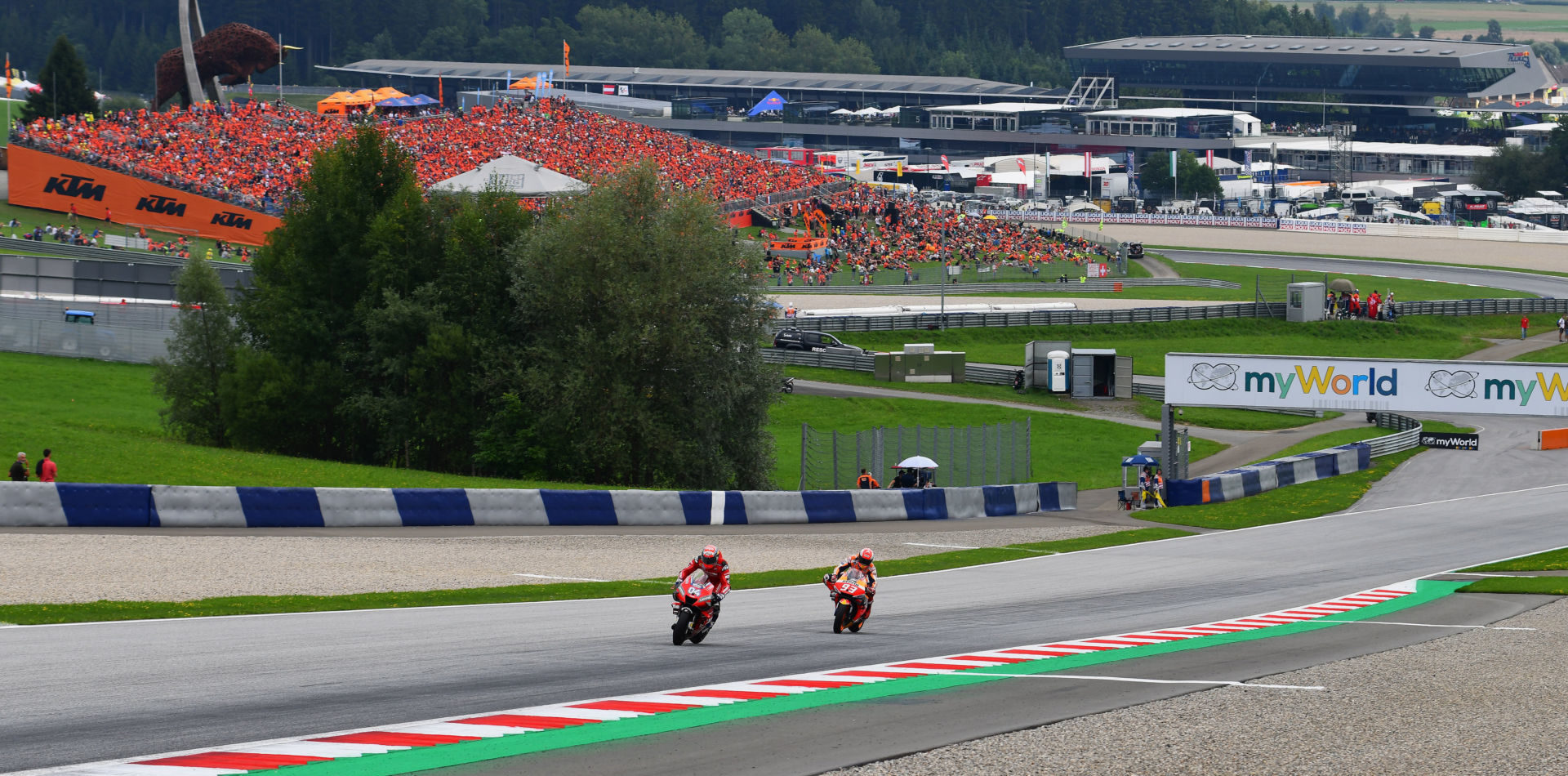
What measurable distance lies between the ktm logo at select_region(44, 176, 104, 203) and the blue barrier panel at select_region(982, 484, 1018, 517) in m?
58.2

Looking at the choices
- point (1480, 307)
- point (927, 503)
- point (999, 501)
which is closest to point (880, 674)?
point (927, 503)

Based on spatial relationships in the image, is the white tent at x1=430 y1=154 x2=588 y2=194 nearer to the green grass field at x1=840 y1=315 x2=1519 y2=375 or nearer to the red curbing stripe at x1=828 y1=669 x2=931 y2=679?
the green grass field at x1=840 y1=315 x2=1519 y2=375

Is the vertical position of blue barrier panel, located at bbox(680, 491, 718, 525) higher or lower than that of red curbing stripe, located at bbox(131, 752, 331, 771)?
lower

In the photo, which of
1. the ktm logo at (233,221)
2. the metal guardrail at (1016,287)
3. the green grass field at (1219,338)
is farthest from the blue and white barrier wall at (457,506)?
the ktm logo at (233,221)

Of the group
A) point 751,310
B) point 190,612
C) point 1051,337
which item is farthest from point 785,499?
point 1051,337

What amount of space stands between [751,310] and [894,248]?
52275mm

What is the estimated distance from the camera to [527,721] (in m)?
12.9

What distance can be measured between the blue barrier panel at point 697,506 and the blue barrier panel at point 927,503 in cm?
614

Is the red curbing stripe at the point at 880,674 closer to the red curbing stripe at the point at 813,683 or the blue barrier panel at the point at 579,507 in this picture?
the red curbing stripe at the point at 813,683

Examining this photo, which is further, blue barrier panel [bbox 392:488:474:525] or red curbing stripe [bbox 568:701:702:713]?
blue barrier panel [bbox 392:488:474:525]

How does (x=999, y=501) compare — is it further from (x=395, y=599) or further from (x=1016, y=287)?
(x=1016, y=287)

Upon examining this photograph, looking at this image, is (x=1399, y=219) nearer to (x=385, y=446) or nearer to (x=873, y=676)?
(x=385, y=446)

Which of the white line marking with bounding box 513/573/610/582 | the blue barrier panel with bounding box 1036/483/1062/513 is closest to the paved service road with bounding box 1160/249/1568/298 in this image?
the blue barrier panel with bounding box 1036/483/1062/513

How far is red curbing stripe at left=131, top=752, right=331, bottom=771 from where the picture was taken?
11.1 metres
